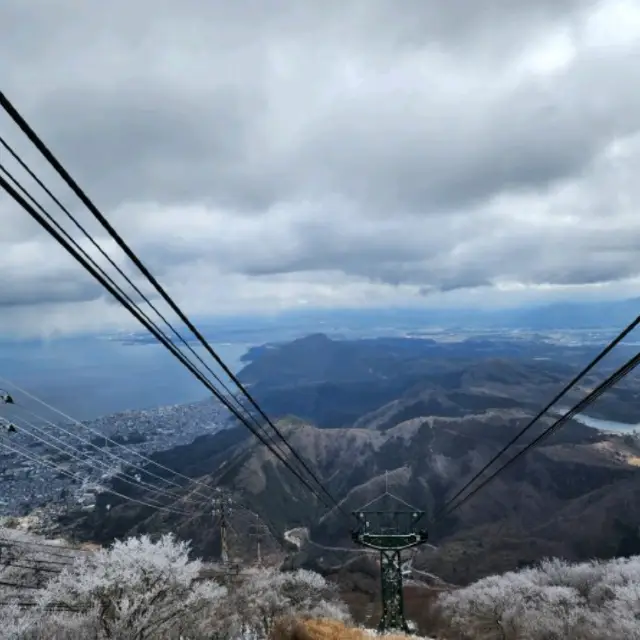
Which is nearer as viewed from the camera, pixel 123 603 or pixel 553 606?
pixel 123 603

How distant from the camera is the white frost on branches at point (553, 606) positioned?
148 ft

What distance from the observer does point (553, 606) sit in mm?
51469

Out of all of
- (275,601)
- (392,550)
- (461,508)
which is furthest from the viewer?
(461,508)

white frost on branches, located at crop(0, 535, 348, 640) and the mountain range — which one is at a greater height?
white frost on branches, located at crop(0, 535, 348, 640)

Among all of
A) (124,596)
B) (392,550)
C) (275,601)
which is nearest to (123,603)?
(124,596)

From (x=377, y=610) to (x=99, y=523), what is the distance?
393 ft

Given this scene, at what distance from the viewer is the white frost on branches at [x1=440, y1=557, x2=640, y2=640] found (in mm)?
45062

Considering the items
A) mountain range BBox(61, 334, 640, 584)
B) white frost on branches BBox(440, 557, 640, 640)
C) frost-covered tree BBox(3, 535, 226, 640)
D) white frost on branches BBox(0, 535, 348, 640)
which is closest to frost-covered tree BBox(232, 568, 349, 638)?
white frost on branches BBox(0, 535, 348, 640)

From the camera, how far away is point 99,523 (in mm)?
156125

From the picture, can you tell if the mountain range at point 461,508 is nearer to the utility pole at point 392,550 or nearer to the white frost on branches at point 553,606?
the white frost on branches at point 553,606

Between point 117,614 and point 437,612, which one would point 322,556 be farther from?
point 117,614

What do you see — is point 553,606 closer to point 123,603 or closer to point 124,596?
point 124,596

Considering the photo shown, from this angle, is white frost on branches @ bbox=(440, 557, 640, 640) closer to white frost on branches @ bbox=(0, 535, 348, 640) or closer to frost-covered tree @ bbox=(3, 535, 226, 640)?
→ white frost on branches @ bbox=(0, 535, 348, 640)

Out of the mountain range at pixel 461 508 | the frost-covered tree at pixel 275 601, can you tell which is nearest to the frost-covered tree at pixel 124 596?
the frost-covered tree at pixel 275 601
